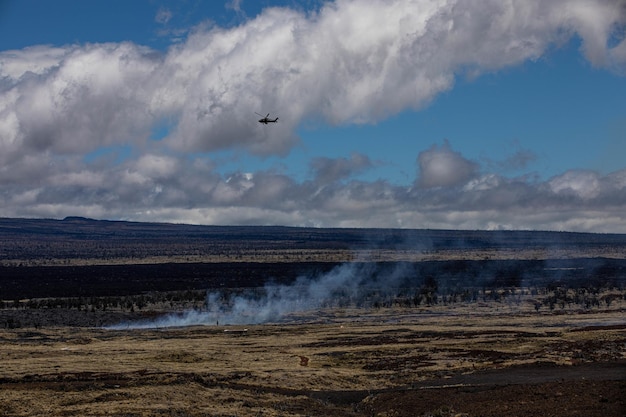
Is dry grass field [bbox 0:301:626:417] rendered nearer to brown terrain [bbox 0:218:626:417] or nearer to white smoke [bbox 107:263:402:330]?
brown terrain [bbox 0:218:626:417]

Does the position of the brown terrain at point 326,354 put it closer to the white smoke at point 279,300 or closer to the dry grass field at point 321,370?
the dry grass field at point 321,370

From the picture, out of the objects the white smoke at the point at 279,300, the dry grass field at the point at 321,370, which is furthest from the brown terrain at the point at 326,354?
the white smoke at the point at 279,300

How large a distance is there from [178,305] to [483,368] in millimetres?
63895

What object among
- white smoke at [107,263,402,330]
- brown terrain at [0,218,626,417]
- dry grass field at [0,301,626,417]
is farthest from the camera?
white smoke at [107,263,402,330]

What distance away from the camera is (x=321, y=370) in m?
50.4

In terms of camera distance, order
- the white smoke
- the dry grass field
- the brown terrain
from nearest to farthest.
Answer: the dry grass field
the brown terrain
the white smoke

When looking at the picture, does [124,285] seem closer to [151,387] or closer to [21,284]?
[21,284]

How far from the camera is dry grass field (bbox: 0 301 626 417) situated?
36.7 meters

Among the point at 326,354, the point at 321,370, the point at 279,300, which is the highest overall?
the point at 321,370

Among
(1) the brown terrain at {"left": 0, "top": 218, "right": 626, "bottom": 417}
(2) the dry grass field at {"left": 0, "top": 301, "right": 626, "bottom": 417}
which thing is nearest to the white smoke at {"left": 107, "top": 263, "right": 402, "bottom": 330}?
(1) the brown terrain at {"left": 0, "top": 218, "right": 626, "bottom": 417}

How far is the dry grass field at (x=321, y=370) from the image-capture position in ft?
120

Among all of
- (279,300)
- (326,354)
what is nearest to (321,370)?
(326,354)

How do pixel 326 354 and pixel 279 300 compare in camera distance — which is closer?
pixel 326 354

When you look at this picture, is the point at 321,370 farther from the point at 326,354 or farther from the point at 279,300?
the point at 279,300
